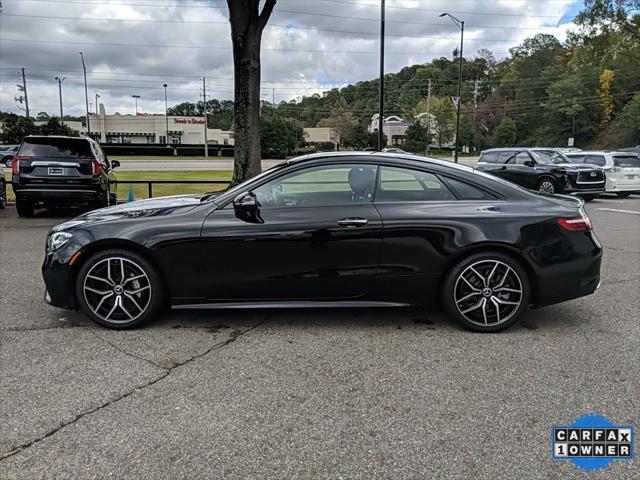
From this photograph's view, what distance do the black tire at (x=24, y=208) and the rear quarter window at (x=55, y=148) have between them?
1201 mm

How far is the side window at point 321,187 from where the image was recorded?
4.42m

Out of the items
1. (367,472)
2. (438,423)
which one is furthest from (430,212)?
(367,472)

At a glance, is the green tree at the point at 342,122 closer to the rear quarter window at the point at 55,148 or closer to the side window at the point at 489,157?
the side window at the point at 489,157

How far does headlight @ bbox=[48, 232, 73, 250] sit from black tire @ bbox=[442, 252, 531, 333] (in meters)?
3.17

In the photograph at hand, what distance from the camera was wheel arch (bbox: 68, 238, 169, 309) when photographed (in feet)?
14.0

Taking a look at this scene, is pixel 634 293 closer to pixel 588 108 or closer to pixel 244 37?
pixel 244 37

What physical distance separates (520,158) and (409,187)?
45.6ft

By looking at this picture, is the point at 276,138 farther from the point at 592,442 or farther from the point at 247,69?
the point at 592,442

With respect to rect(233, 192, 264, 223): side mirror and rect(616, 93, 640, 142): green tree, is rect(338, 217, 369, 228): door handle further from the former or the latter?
rect(616, 93, 640, 142): green tree

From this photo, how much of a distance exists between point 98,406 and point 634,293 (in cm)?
537

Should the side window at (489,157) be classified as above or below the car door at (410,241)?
above

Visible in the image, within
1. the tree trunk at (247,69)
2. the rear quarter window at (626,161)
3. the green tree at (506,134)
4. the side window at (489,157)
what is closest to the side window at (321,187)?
the tree trunk at (247,69)

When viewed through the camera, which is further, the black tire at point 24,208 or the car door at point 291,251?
the black tire at point 24,208

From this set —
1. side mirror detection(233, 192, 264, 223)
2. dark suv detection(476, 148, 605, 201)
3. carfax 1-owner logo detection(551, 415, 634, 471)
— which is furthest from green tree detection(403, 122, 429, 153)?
carfax 1-owner logo detection(551, 415, 634, 471)
